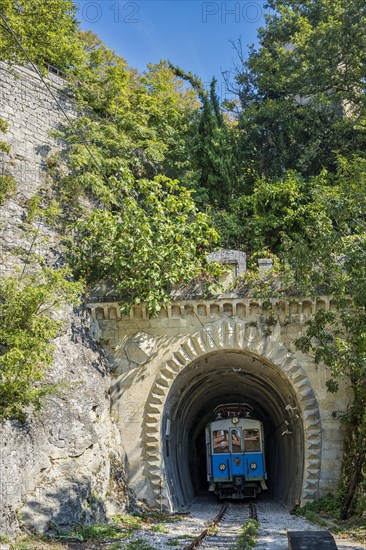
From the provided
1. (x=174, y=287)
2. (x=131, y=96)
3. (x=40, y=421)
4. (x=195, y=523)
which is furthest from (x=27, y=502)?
(x=131, y=96)

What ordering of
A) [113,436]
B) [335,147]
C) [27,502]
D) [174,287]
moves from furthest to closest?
[335,147]
[174,287]
[113,436]
[27,502]

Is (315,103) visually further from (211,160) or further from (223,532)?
(223,532)

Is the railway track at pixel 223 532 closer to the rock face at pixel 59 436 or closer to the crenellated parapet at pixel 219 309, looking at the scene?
the rock face at pixel 59 436

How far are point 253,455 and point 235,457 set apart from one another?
28.7 inches

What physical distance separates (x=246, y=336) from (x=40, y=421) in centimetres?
641

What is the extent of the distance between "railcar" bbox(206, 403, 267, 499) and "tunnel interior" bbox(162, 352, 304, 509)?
88 centimetres

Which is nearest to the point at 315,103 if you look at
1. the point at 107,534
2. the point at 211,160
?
the point at 211,160

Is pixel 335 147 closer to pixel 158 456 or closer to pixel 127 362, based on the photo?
pixel 127 362

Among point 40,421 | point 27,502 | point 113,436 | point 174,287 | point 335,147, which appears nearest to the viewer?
point 27,502

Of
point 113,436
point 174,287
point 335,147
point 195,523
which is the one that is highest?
point 335,147

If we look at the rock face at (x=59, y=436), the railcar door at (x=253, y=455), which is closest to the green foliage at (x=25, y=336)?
the rock face at (x=59, y=436)

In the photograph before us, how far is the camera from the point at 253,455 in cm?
2327

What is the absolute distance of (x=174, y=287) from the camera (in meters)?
17.5

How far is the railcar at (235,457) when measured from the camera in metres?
22.9
